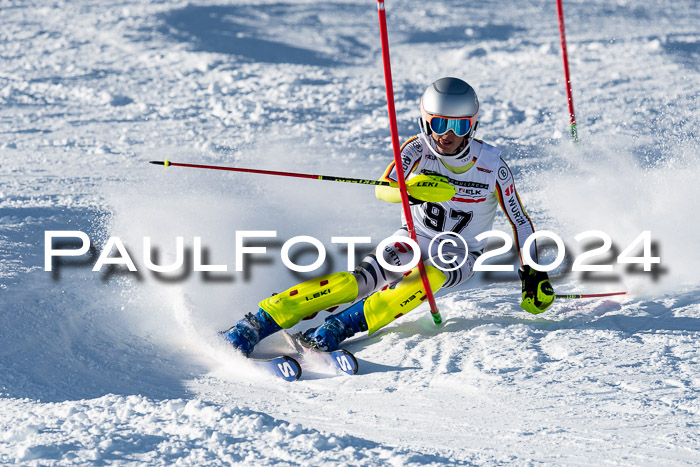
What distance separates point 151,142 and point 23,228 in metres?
2.75

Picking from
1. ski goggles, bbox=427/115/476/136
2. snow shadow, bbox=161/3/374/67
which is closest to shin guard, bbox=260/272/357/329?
ski goggles, bbox=427/115/476/136

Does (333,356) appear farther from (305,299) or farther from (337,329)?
(305,299)

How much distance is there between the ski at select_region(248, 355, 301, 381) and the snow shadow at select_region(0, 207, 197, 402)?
458mm

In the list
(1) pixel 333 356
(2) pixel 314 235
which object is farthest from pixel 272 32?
(1) pixel 333 356

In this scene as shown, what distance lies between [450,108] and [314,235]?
2388mm

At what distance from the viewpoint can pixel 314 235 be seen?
6.62m

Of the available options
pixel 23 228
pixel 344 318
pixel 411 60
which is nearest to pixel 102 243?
pixel 23 228

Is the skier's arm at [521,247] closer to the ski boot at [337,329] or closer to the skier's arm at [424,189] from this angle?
the skier's arm at [424,189]

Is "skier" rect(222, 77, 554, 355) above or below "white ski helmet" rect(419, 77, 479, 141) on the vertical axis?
below

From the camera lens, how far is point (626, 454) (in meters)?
3.26

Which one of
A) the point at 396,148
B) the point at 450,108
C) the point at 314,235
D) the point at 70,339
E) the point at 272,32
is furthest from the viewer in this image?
the point at 272,32

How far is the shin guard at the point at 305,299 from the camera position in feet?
15.4

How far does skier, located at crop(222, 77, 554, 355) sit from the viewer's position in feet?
14.9

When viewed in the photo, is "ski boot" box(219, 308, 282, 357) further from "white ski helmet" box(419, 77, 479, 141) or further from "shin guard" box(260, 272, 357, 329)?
"white ski helmet" box(419, 77, 479, 141)
